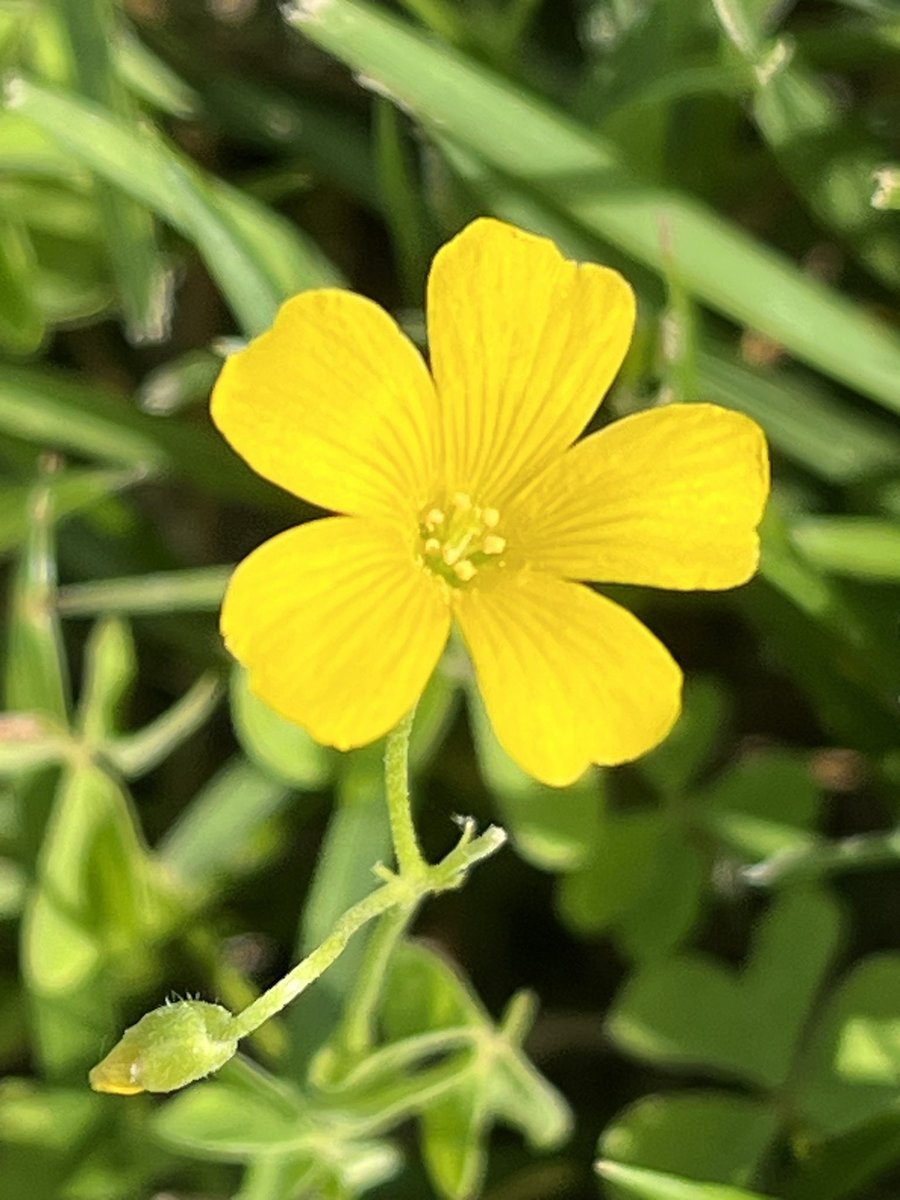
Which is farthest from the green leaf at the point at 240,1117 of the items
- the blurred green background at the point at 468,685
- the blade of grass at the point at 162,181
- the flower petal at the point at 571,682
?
the blade of grass at the point at 162,181

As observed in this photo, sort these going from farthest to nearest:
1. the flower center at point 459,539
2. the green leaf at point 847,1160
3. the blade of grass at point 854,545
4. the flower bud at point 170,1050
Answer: the blade of grass at point 854,545 < the green leaf at point 847,1160 < the flower center at point 459,539 < the flower bud at point 170,1050

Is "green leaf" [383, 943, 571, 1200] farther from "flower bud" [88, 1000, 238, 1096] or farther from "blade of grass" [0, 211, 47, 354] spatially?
"blade of grass" [0, 211, 47, 354]

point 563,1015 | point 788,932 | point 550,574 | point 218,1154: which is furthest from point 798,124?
point 218,1154

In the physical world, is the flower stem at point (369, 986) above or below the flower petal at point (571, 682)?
below

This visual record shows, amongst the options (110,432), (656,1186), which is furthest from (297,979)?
(110,432)

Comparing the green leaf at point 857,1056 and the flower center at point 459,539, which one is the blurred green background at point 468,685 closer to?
the green leaf at point 857,1056

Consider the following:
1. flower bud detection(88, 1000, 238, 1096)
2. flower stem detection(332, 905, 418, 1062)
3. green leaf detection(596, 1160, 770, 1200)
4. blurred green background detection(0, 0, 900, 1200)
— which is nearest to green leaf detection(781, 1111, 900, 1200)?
blurred green background detection(0, 0, 900, 1200)

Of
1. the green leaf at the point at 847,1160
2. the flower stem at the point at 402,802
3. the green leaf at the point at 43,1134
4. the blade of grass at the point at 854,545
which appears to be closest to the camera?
the flower stem at the point at 402,802

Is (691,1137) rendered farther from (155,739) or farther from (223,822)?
(155,739)
